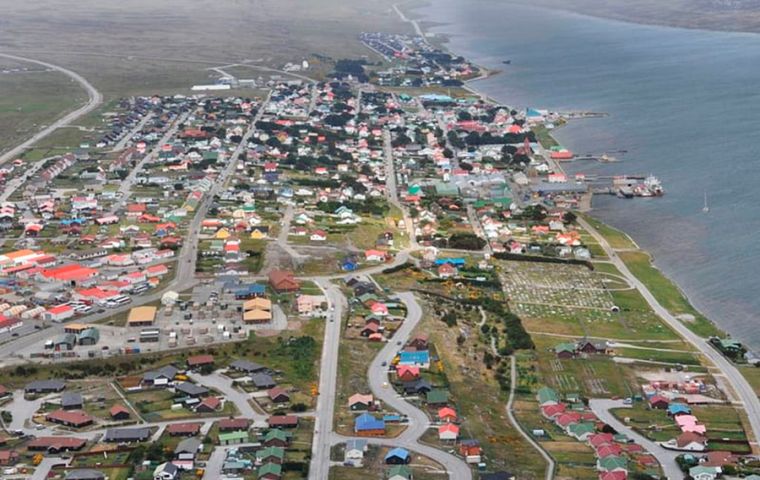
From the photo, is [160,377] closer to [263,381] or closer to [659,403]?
[263,381]

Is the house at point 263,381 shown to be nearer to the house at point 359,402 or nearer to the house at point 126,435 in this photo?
the house at point 359,402

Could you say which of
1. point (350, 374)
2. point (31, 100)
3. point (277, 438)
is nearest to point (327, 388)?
point (350, 374)

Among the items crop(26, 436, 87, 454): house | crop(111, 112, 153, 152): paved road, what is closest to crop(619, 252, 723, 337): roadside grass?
crop(26, 436, 87, 454): house

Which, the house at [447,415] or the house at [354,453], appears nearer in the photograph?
the house at [354,453]

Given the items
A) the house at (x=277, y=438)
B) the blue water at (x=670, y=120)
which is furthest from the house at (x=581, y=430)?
the blue water at (x=670, y=120)

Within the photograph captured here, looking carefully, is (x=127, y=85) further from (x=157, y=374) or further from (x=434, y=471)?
(x=434, y=471)

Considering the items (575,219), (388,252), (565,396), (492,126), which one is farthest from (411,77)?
(565,396)
